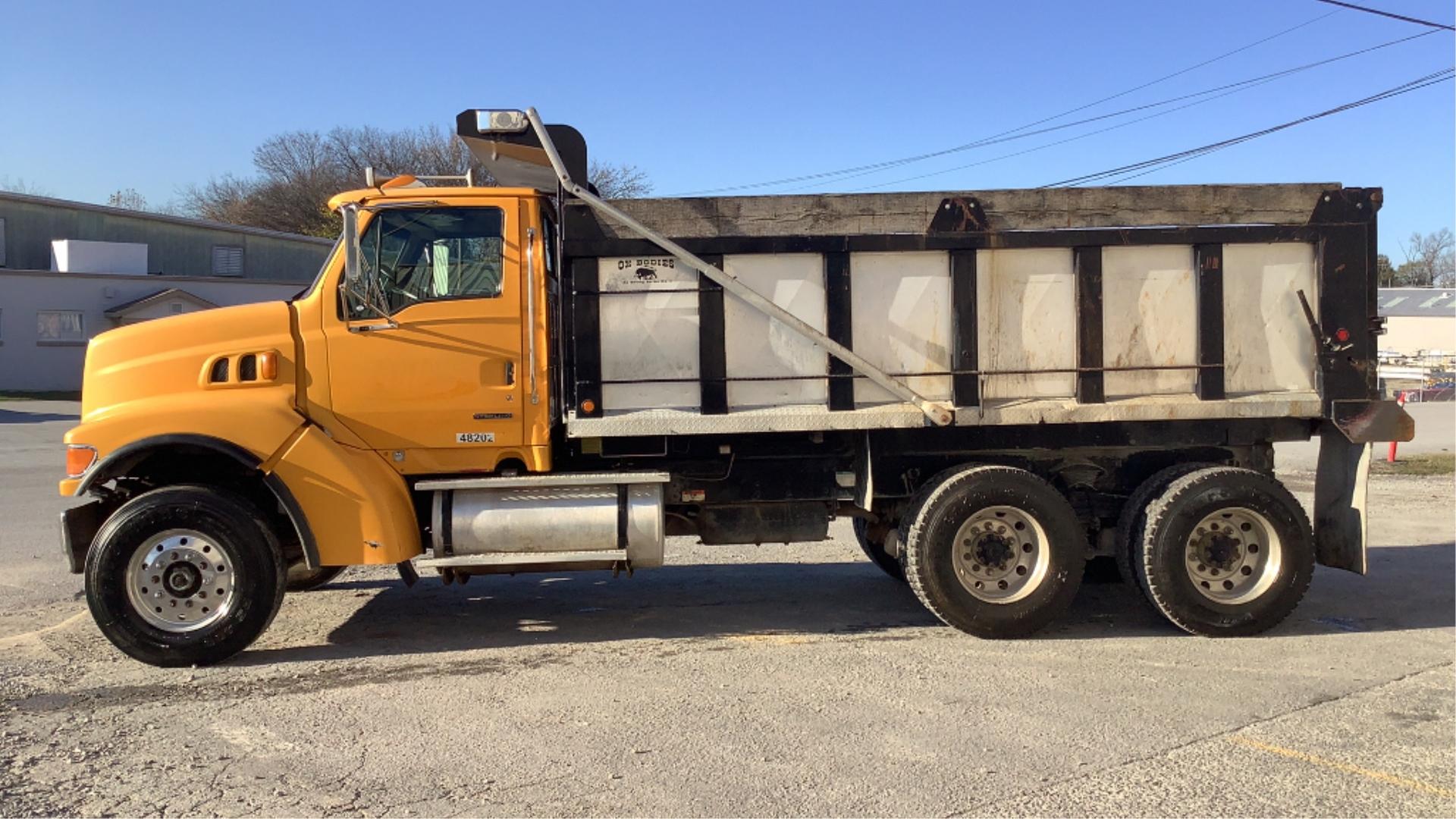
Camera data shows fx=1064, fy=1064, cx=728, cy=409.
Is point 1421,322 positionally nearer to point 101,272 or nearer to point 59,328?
point 101,272

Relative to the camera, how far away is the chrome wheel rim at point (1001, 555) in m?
6.65

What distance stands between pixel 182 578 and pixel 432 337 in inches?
78.2

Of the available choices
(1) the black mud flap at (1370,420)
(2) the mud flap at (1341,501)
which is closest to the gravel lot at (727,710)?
(2) the mud flap at (1341,501)

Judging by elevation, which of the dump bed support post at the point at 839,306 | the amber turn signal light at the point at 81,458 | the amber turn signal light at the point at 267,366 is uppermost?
the dump bed support post at the point at 839,306

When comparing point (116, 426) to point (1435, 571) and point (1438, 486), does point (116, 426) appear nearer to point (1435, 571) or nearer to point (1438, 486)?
point (1435, 571)

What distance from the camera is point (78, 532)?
20.4ft

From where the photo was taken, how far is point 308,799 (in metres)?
4.23

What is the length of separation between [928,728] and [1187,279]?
11.4 feet

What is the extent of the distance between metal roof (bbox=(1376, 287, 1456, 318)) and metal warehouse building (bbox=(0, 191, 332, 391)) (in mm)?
57085

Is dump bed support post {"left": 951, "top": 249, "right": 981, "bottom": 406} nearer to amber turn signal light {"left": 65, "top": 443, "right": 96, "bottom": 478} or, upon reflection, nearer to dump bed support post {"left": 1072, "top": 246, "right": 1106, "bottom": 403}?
dump bed support post {"left": 1072, "top": 246, "right": 1106, "bottom": 403}

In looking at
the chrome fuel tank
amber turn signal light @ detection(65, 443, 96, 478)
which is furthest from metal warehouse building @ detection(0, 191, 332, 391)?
the chrome fuel tank

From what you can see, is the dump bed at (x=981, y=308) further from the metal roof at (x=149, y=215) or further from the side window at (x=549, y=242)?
the metal roof at (x=149, y=215)

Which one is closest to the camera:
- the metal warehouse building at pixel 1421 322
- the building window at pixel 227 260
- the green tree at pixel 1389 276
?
the building window at pixel 227 260

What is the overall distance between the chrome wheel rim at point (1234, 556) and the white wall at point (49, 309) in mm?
31480
